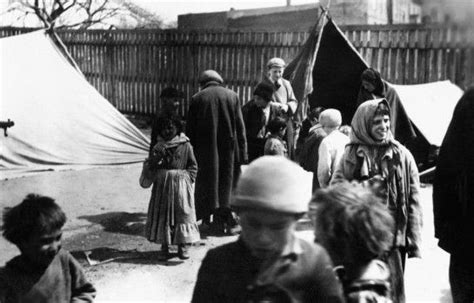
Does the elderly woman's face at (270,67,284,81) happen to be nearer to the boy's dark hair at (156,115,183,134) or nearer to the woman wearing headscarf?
the boy's dark hair at (156,115,183,134)

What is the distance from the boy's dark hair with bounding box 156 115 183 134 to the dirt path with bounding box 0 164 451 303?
3.57 ft

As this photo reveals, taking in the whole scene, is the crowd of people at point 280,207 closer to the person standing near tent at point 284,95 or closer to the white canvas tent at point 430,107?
the person standing near tent at point 284,95

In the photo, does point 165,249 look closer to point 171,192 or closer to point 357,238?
point 171,192

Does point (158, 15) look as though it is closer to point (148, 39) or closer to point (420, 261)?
point (148, 39)

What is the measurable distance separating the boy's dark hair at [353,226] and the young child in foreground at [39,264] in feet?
3.27

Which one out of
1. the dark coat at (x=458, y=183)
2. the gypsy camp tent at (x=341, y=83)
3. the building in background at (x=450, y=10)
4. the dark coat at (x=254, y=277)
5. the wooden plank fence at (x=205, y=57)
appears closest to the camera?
the dark coat at (x=254, y=277)

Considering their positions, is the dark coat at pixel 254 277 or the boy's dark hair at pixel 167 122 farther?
the boy's dark hair at pixel 167 122

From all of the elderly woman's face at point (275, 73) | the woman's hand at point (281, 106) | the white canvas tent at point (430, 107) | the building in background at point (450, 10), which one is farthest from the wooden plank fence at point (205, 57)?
the building in background at point (450, 10)

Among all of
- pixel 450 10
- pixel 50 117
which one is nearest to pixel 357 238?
pixel 450 10

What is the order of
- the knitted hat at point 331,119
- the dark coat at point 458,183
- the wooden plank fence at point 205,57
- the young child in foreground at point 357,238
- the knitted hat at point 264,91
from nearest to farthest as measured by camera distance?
the young child in foreground at point 357,238 → the dark coat at point 458,183 → the knitted hat at point 331,119 → the knitted hat at point 264,91 → the wooden plank fence at point 205,57

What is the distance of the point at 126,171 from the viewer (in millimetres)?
9039

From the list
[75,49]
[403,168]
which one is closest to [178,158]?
[403,168]

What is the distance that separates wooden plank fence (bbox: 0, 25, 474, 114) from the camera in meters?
10.4

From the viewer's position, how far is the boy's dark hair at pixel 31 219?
8.38 ft
